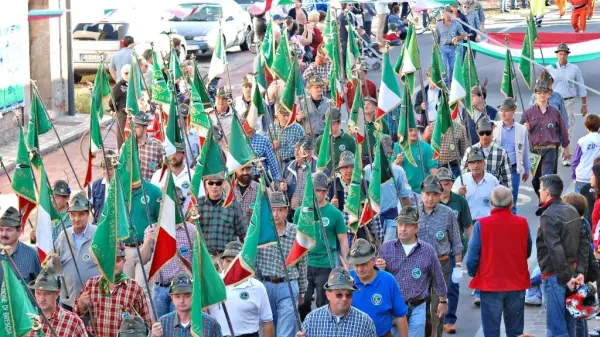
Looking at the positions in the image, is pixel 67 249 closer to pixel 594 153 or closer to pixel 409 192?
pixel 409 192

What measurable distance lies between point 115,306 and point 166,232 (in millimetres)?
1132

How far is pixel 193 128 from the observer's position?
1769 cm

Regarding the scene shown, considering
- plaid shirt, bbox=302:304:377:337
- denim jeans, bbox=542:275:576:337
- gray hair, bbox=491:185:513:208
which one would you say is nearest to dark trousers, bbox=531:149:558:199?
denim jeans, bbox=542:275:576:337

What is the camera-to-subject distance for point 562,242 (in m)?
12.7

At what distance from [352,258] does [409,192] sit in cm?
393

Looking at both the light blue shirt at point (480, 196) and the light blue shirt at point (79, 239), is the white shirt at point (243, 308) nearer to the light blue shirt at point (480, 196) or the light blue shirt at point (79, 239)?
the light blue shirt at point (79, 239)

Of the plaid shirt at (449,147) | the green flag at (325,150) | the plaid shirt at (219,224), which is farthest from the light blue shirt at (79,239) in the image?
the plaid shirt at (449,147)

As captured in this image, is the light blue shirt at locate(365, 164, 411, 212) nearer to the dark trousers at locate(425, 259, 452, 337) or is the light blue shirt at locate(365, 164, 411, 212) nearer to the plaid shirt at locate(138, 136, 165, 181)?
the dark trousers at locate(425, 259, 452, 337)

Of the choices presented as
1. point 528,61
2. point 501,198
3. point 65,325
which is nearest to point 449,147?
point 501,198

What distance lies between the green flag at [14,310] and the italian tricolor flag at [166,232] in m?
2.20

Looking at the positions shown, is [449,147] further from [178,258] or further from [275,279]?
[178,258]

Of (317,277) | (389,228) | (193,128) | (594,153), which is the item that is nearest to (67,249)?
(317,277)

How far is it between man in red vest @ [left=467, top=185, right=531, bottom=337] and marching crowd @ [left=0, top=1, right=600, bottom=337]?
0.04 ft

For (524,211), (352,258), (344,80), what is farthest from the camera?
(344,80)
